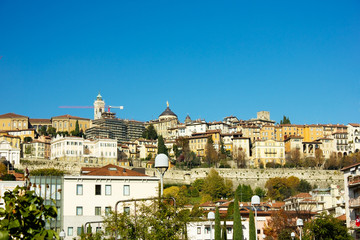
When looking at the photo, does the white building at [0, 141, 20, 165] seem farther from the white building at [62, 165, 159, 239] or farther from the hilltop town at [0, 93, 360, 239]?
the white building at [62, 165, 159, 239]

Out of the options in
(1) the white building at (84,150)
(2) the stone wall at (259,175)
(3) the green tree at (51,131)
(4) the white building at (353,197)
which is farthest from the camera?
(3) the green tree at (51,131)

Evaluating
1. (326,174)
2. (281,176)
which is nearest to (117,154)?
(281,176)

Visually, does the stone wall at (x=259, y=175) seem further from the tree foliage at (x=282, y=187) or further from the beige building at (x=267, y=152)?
the beige building at (x=267, y=152)

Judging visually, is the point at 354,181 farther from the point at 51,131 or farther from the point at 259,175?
the point at 51,131

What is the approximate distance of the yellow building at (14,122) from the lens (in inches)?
6734

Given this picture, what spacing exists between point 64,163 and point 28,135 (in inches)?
1276

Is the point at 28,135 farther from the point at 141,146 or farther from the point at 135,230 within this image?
the point at 135,230

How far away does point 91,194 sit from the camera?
53.0 meters

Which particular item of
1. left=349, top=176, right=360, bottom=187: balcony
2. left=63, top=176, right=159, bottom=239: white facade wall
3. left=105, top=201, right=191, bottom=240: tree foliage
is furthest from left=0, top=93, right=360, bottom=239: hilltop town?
left=105, top=201, right=191, bottom=240: tree foliage

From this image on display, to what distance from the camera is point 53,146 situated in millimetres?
147000

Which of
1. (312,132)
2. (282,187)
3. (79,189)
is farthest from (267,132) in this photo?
(79,189)

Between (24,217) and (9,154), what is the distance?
127466mm

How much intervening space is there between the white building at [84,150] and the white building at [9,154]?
12.1 metres

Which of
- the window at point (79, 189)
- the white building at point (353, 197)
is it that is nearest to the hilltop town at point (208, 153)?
the window at point (79, 189)
